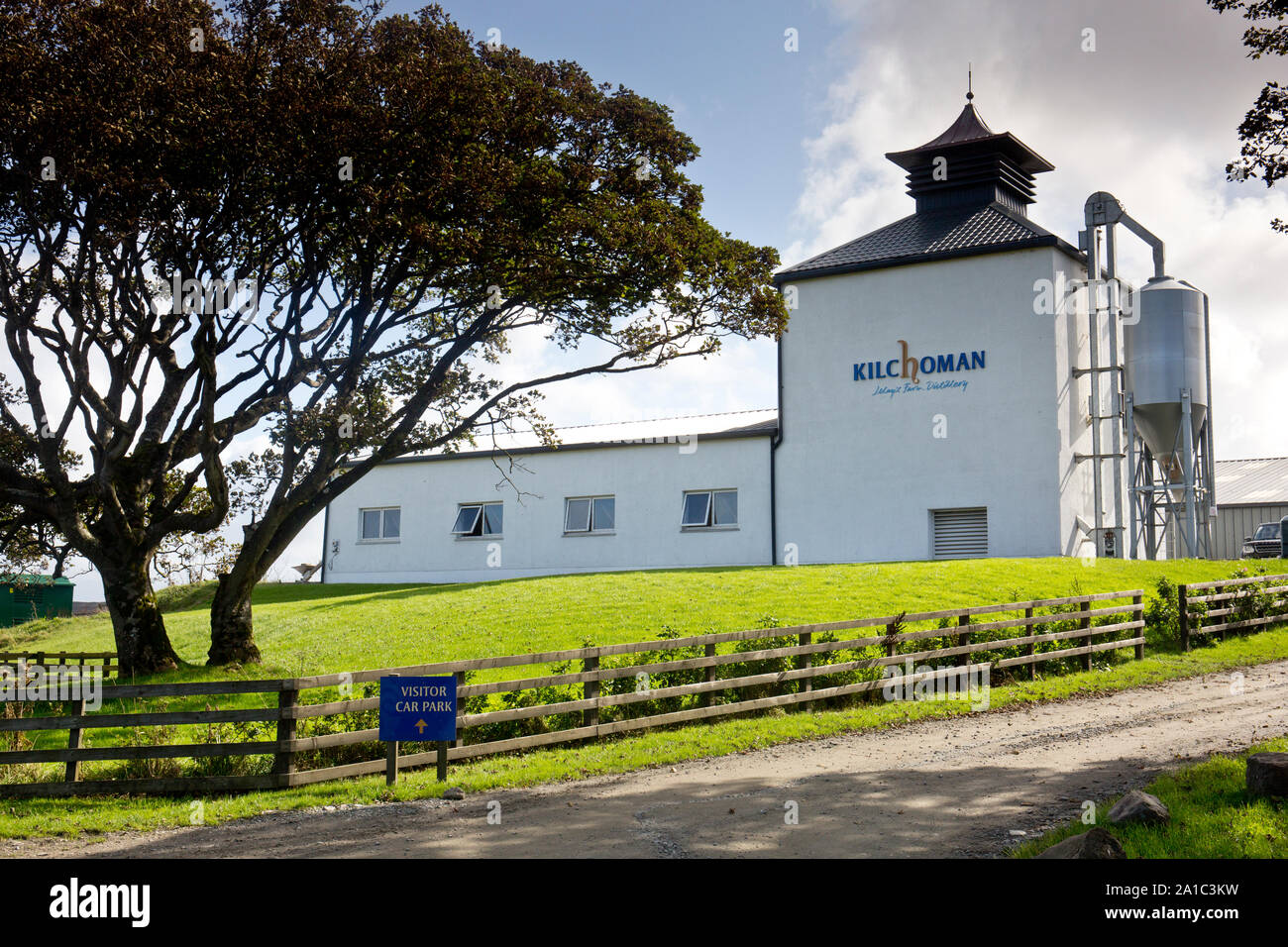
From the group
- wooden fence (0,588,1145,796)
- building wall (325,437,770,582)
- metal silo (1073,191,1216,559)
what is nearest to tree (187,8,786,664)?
wooden fence (0,588,1145,796)

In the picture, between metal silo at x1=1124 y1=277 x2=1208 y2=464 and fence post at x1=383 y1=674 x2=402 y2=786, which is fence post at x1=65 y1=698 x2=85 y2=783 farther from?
metal silo at x1=1124 y1=277 x2=1208 y2=464

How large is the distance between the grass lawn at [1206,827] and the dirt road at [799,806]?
1.79ft

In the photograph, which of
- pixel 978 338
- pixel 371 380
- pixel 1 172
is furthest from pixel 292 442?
pixel 978 338

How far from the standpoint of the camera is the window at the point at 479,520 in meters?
36.7

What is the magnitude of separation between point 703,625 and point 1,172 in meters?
12.7

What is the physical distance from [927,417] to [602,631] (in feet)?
49.7

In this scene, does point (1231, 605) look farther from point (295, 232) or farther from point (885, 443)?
point (295, 232)

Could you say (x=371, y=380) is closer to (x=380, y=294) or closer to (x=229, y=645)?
(x=380, y=294)

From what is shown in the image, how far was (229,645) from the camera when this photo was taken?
19391 millimetres

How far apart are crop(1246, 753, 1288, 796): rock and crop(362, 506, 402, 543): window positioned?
110 feet

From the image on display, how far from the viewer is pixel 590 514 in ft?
115

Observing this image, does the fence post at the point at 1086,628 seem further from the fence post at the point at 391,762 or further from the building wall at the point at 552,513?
the building wall at the point at 552,513

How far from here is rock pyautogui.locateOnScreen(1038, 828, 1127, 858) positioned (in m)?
6.23
